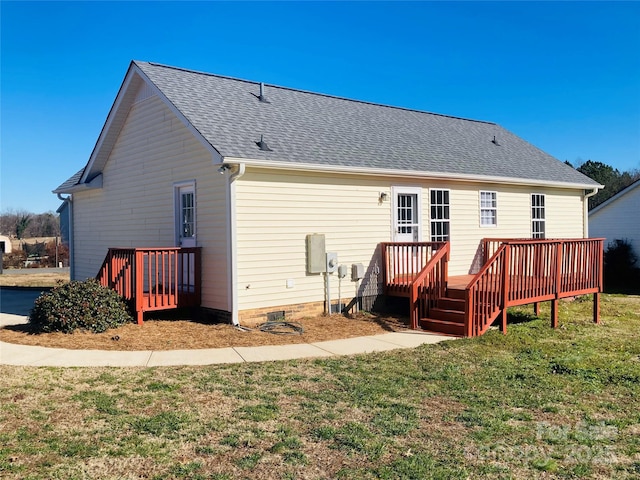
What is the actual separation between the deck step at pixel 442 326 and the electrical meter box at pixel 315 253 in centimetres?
233

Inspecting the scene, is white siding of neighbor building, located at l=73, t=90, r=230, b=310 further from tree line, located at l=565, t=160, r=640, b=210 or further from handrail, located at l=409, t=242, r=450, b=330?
tree line, located at l=565, t=160, r=640, b=210

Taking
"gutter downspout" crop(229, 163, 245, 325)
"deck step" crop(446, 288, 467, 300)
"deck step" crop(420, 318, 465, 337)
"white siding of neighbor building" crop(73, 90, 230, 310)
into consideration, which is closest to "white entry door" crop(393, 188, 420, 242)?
"deck step" crop(446, 288, 467, 300)

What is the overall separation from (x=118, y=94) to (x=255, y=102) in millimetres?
3276

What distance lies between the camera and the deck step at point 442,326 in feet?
30.8

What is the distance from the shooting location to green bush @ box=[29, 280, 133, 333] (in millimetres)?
8898

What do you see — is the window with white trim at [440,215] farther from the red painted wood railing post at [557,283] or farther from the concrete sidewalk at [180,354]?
the concrete sidewalk at [180,354]

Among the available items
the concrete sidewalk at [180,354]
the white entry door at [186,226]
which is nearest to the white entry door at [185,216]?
the white entry door at [186,226]

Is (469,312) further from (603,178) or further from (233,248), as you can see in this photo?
(603,178)

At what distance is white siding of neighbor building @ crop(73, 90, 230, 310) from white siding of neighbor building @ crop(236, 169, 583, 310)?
50 cm

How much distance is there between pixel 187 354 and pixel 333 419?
3430 millimetres

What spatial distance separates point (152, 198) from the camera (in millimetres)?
12305

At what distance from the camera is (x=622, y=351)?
8.43 metres

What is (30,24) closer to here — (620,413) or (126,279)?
(126,279)

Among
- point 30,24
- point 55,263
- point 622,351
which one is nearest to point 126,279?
point 30,24
